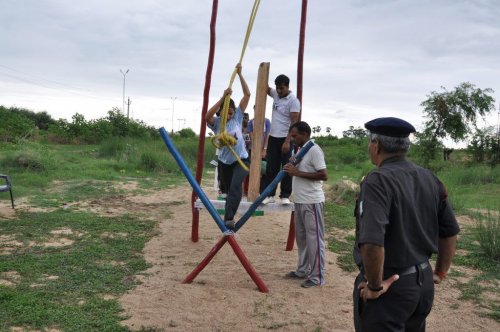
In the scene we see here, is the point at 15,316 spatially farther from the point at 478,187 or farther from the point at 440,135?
the point at 440,135

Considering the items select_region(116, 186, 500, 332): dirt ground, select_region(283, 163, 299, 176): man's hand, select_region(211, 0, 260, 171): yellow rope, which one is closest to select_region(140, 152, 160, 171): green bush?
select_region(116, 186, 500, 332): dirt ground

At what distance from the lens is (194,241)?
23.1 feet

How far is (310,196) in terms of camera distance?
5023 mm

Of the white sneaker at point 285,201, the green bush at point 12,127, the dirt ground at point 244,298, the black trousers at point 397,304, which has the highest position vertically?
the green bush at point 12,127

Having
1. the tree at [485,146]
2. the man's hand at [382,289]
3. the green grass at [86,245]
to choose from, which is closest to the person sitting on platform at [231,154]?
the green grass at [86,245]

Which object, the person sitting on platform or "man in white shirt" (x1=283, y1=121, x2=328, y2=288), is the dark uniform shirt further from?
the person sitting on platform

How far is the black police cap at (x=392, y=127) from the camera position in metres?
2.34

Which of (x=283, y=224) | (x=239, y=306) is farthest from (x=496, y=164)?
(x=239, y=306)

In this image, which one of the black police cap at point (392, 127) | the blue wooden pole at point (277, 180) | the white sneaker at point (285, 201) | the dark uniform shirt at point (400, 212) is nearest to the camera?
the dark uniform shirt at point (400, 212)

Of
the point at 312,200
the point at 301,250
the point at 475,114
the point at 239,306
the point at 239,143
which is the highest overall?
the point at 475,114

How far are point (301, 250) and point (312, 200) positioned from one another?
0.65 m

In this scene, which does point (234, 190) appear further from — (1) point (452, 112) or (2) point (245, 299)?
(1) point (452, 112)

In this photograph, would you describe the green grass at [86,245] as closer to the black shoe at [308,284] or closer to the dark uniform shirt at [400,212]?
the black shoe at [308,284]

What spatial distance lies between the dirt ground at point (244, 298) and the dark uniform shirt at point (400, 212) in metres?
2.01
